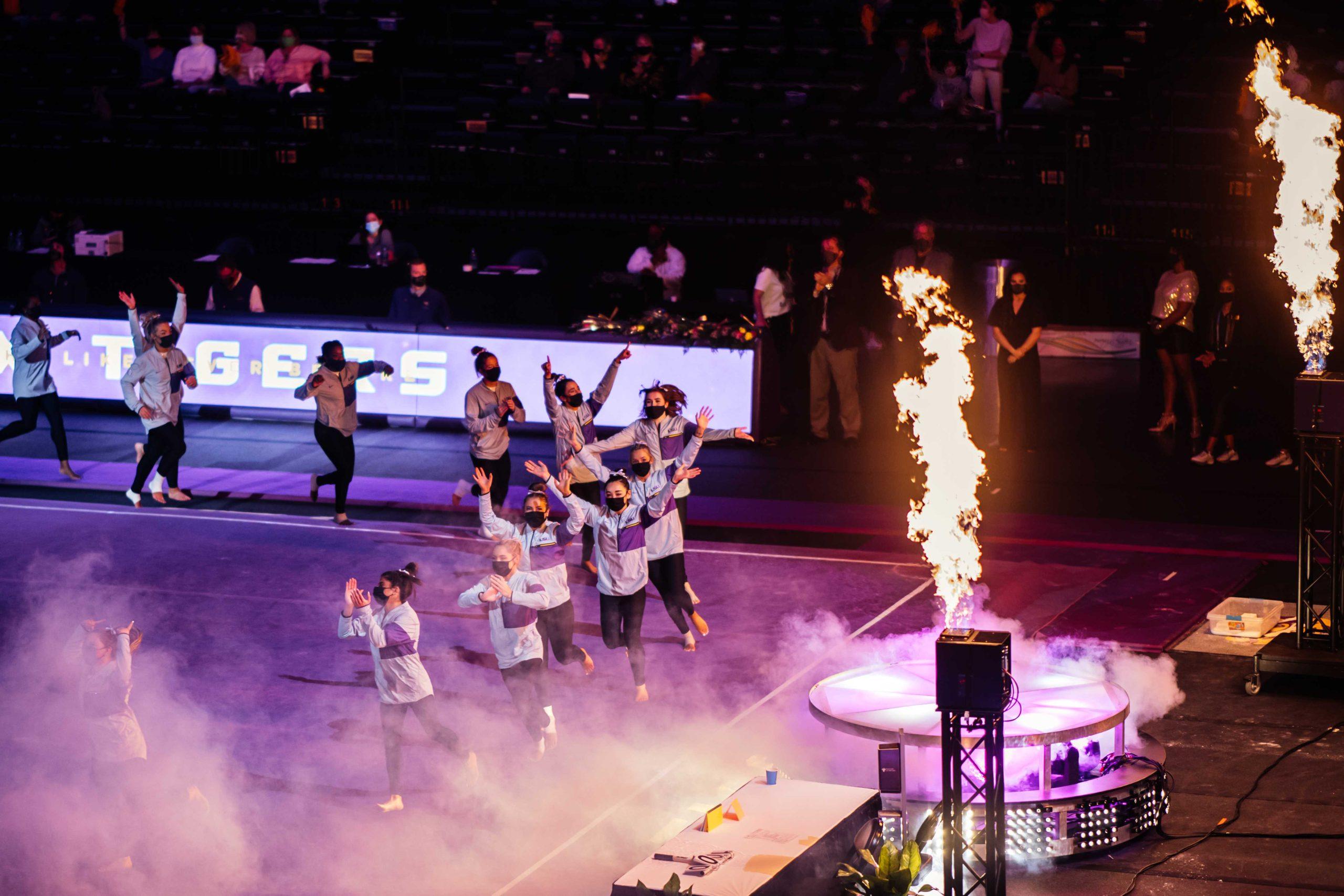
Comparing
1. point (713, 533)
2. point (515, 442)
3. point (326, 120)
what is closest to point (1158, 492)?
point (713, 533)

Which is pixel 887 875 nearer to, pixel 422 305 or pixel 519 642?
pixel 519 642

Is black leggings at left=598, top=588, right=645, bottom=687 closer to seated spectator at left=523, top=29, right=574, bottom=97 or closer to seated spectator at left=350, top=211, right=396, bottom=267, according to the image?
seated spectator at left=350, top=211, right=396, bottom=267

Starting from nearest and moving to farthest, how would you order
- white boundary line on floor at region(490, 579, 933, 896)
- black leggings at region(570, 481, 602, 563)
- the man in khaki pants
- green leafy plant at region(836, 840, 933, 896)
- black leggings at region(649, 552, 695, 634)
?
green leafy plant at region(836, 840, 933, 896) → white boundary line on floor at region(490, 579, 933, 896) → black leggings at region(649, 552, 695, 634) → black leggings at region(570, 481, 602, 563) → the man in khaki pants

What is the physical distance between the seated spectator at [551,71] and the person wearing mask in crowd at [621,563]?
15.1 metres

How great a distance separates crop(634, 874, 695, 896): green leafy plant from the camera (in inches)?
336

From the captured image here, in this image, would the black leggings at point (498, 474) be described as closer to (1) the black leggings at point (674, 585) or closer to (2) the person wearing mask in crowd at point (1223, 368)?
Result: (1) the black leggings at point (674, 585)

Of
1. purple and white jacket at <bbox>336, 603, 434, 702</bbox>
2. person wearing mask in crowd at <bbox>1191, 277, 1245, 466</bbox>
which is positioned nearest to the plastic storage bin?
person wearing mask in crowd at <bbox>1191, 277, 1245, 466</bbox>

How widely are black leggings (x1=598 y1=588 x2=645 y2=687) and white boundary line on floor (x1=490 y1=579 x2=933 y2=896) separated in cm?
91

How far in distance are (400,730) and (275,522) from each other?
8102mm

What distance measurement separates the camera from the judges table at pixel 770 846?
28.8 feet

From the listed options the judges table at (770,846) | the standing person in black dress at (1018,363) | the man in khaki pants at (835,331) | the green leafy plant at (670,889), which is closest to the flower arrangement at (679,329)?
the man in khaki pants at (835,331)

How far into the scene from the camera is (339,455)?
17922 millimetres

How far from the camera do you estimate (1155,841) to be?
1069cm

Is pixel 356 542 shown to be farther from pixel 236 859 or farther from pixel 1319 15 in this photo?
pixel 1319 15
